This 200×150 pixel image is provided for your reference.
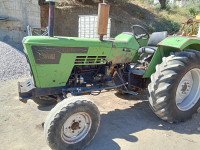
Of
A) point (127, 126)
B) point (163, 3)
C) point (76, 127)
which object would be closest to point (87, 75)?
point (76, 127)

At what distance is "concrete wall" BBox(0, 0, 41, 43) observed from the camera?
9.49m

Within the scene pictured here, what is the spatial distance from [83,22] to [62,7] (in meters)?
4.98

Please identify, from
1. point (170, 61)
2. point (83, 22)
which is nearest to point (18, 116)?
point (170, 61)

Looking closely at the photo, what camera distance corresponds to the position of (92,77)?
3.46 m

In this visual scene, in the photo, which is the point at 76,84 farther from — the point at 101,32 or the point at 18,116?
the point at 18,116

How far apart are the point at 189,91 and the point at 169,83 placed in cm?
92

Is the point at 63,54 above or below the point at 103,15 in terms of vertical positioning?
below

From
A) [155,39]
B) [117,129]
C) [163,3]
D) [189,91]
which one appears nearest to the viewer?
[117,129]

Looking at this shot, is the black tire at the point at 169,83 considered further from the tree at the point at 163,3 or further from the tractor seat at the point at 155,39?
the tree at the point at 163,3

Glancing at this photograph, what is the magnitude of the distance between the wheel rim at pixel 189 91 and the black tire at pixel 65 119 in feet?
5.89

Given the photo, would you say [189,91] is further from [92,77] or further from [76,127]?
[76,127]

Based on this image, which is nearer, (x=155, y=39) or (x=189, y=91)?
(x=189, y=91)

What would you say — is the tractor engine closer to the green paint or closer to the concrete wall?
the green paint

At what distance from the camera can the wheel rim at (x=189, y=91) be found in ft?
11.8
